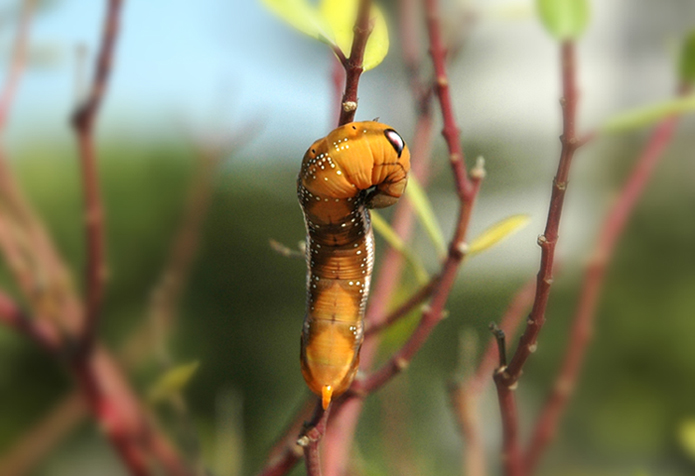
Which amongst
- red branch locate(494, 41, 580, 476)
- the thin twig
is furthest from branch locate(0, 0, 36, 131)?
red branch locate(494, 41, 580, 476)

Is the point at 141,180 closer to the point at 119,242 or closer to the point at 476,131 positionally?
the point at 119,242

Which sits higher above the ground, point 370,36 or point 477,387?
point 370,36

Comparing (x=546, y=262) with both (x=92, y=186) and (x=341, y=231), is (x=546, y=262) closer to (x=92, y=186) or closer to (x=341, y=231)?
(x=341, y=231)

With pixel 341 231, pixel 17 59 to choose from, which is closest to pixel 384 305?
pixel 341 231

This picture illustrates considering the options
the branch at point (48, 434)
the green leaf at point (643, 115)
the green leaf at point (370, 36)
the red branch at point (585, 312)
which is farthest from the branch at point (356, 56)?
the branch at point (48, 434)

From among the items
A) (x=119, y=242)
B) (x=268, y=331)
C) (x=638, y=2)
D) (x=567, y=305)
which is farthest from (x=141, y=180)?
(x=638, y=2)

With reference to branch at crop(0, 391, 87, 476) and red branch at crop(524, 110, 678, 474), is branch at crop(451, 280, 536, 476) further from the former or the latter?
branch at crop(0, 391, 87, 476)

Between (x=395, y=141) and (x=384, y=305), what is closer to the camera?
(x=395, y=141)
